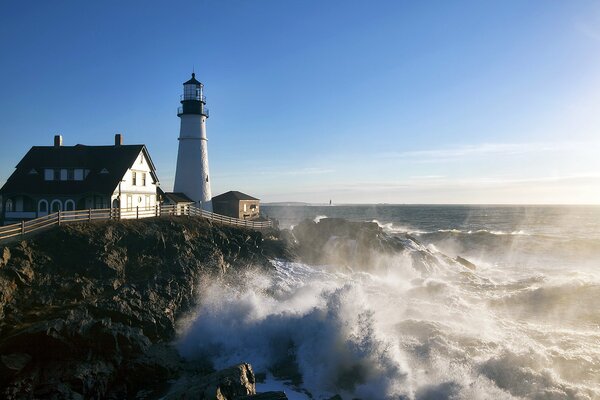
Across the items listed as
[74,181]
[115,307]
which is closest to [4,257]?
[115,307]

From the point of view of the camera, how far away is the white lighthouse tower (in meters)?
34.6

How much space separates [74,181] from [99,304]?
13399 millimetres

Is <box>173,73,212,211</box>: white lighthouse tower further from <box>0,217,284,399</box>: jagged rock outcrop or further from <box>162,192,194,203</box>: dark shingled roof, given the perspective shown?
<box>0,217,284,399</box>: jagged rock outcrop

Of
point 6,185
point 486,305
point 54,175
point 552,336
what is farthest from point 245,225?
point 552,336

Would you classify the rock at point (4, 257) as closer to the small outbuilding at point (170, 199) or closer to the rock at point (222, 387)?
the rock at point (222, 387)

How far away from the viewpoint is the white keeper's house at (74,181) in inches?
1028

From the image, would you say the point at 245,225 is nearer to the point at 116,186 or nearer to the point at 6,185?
the point at 116,186

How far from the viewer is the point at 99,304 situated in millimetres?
16391

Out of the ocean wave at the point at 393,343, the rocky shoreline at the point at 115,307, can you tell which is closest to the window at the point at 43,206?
the rocky shoreline at the point at 115,307

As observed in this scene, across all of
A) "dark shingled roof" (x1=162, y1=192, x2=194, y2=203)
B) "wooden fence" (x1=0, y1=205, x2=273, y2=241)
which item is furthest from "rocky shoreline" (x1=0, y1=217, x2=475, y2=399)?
"dark shingled roof" (x1=162, y1=192, x2=194, y2=203)

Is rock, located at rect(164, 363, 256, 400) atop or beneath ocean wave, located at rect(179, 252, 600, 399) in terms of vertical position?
atop

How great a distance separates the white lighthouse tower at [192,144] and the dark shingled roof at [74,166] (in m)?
5.71

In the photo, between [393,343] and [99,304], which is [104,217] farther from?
[393,343]

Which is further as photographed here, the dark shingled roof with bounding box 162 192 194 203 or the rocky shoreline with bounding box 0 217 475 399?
the dark shingled roof with bounding box 162 192 194 203
